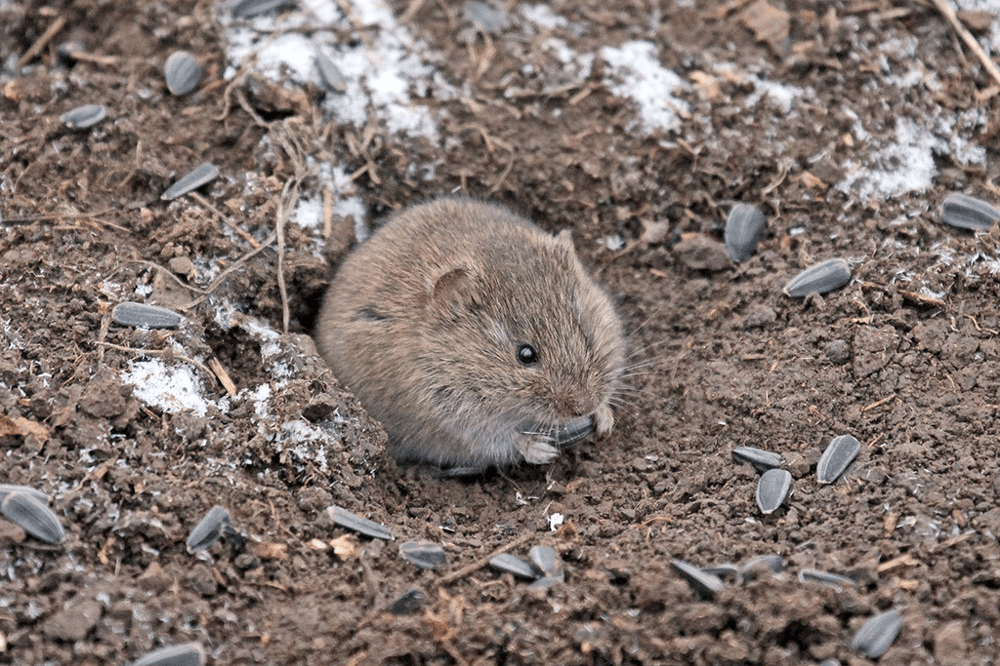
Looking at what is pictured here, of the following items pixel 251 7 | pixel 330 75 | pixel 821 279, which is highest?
pixel 251 7

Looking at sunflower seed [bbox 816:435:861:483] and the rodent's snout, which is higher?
sunflower seed [bbox 816:435:861:483]

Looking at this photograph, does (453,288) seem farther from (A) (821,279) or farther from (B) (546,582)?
(A) (821,279)

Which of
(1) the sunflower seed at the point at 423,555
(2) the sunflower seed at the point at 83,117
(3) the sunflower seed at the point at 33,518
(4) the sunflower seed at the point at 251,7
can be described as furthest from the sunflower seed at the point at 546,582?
(4) the sunflower seed at the point at 251,7

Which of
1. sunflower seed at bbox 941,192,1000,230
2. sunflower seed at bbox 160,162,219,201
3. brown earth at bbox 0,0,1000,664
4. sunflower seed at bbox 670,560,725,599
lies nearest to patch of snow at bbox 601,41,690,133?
brown earth at bbox 0,0,1000,664

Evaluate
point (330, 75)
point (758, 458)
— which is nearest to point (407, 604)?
point (758, 458)

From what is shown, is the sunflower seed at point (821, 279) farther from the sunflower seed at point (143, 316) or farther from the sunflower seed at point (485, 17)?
the sunflower seed at point (143, 316)

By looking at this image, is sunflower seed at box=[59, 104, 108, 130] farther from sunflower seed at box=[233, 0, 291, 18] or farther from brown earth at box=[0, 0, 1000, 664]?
sunflower seed at box=[233, 0, 291, 18]
